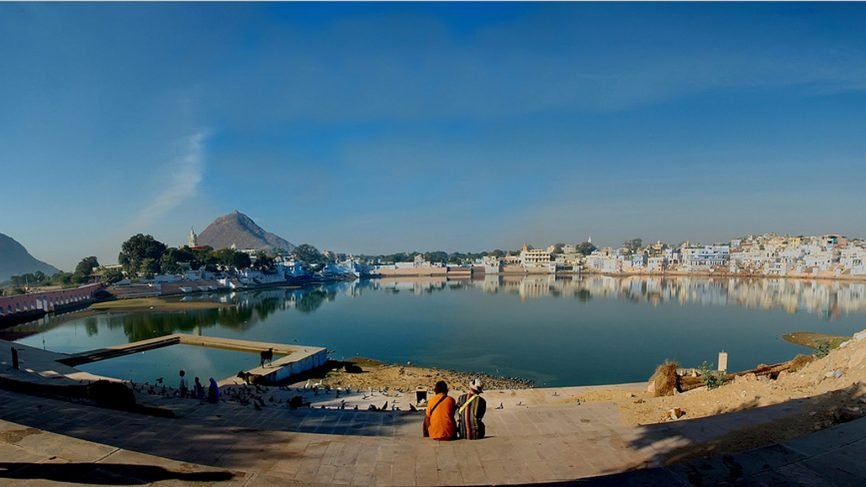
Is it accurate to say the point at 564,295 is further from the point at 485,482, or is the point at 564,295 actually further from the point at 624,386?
the point at 485,482

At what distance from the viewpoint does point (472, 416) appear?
3.65 metres

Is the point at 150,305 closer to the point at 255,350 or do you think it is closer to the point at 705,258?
the point at 255,350

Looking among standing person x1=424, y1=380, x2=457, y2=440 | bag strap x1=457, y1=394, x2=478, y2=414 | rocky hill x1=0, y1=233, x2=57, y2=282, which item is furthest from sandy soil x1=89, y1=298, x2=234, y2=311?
rocky hill x1=0, y1=233, x2=57, y2=282

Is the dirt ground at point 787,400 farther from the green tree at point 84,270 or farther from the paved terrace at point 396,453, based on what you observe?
the green tree at point 84,270

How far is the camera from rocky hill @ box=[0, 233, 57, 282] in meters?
179

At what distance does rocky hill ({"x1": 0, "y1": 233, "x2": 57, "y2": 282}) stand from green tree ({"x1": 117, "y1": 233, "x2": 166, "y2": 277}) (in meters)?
177

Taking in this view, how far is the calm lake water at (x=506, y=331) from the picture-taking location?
19.6 m

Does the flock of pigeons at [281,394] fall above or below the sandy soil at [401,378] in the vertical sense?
above

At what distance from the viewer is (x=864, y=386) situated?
15.8ft

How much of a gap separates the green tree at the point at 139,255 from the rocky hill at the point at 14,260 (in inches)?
6962

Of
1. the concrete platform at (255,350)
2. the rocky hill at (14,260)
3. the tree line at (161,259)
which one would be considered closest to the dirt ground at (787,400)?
the concrete platform at (255,350)

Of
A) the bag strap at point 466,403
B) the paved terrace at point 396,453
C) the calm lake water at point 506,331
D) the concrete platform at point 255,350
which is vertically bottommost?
the calm lake water at point 506,331

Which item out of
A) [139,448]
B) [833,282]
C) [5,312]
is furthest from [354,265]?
[139,448]

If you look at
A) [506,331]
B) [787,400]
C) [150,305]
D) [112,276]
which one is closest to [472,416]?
[787,400]
